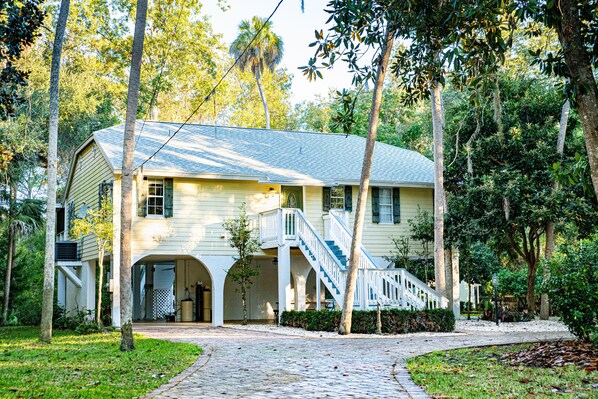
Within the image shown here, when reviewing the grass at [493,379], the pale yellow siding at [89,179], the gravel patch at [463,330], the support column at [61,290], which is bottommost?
the gravel patch at [463,330]

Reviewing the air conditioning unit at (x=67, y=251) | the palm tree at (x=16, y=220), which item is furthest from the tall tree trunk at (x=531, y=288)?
the palm tree at (x=16, y=220)

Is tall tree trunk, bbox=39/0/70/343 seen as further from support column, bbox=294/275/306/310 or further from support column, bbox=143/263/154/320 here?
support column, bbox=143/263/154/320

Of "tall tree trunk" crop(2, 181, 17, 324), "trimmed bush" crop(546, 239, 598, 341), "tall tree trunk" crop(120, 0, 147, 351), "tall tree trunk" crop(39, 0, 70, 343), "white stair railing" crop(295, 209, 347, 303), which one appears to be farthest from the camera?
"tall tree trunk" crop(2, 181, 17, 324)

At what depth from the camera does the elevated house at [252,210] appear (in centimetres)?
2209

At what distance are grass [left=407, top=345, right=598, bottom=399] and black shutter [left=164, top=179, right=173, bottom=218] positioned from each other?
13.7 metres

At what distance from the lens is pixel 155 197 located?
22891 millimetres

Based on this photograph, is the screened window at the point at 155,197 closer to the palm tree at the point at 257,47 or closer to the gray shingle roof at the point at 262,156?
the gray shingle roof at the point at 262,156

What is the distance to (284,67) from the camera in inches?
1957

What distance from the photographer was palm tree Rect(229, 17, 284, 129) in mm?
39609

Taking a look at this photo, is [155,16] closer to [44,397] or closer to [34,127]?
[34,127]

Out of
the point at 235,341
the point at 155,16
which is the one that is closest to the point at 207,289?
the point at 235,341

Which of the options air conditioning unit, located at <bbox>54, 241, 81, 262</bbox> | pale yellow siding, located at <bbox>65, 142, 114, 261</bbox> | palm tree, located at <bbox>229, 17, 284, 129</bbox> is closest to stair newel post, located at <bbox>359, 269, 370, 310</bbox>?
pale yellow siding, located at <bbox>65, 142, 114, 261</bbox>

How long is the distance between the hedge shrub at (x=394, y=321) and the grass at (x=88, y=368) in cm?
473

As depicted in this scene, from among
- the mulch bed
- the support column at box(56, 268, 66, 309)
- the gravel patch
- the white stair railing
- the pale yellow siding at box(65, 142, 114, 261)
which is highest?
the pale yellow siding at box(65, 142, 114, 261)
